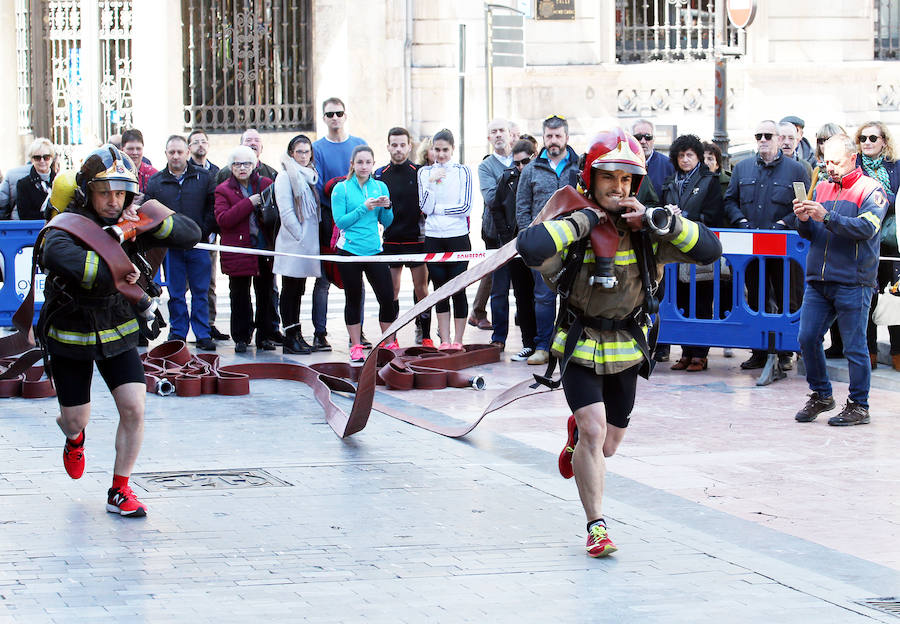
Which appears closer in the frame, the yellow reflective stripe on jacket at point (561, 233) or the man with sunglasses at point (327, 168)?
the yellow reflective stripe on jacket at point (561, 233)

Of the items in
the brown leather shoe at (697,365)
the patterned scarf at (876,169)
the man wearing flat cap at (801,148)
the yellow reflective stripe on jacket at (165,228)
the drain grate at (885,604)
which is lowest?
the drain grate at (885,604)

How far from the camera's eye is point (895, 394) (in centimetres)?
1066

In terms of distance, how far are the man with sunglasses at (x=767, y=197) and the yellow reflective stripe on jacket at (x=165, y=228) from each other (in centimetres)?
566

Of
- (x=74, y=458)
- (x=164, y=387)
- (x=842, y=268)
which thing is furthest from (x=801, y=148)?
(x=74, y=458)

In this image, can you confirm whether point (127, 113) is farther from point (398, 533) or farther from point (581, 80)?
point (398, 533)

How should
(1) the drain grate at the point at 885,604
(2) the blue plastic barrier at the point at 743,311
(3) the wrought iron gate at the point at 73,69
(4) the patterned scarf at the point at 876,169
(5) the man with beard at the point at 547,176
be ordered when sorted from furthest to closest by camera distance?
1. (3) the wrought iron gate at the point at 73,69
2. (5) the man with beard at the point at 547,176
3. (2) the blue plastic barrier at the point at 743,311
4. (4) the patterned scarf at the point at 876,169
5. (1) the drain grate at the point at 885,604

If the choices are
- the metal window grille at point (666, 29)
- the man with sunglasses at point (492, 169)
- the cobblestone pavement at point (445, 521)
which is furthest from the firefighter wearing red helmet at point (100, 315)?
the metal window grille at point (666, 29)

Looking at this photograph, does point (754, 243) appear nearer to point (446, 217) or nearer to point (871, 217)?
point (871, 217)

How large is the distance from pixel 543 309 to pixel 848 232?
3.29 metres

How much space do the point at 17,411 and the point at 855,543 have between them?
578 cm

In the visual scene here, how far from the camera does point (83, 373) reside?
7078 millimetres

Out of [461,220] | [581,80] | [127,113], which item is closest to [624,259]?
[461,220]

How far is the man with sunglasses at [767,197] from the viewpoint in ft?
37.5

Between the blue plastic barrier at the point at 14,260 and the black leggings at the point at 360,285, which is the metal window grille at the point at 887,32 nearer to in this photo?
the black leggings at the point at 360,285
